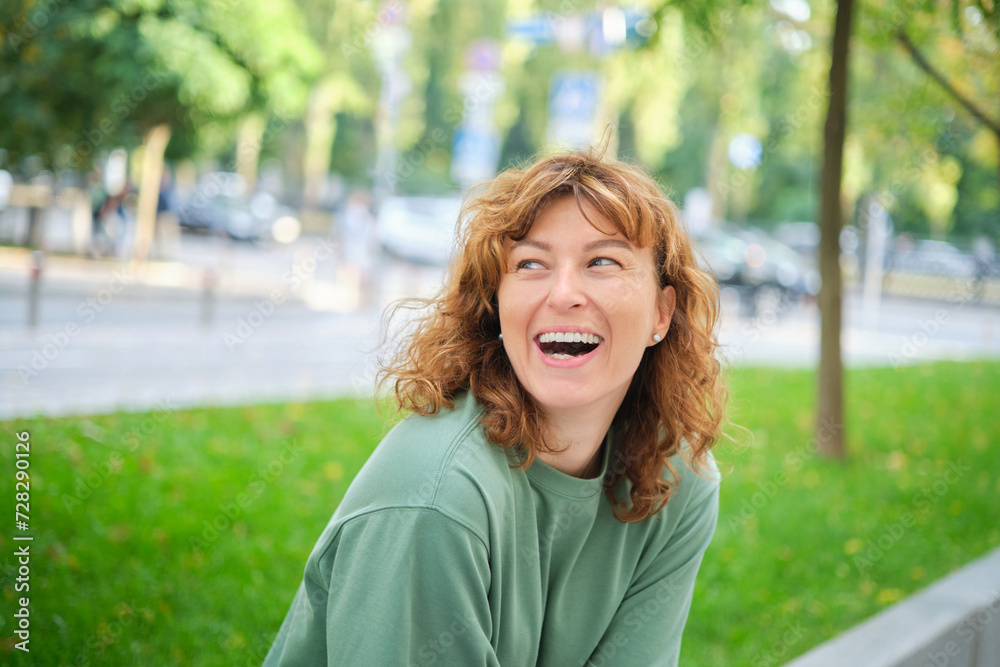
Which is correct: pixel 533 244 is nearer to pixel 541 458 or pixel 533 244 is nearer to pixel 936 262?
pixel 541 458

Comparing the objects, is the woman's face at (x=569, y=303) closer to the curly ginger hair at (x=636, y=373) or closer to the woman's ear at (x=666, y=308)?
the curly ginger hair at (x=636, y=373)

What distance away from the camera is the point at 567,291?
1.92 metres

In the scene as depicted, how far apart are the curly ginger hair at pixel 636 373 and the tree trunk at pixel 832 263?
4599 millimetres

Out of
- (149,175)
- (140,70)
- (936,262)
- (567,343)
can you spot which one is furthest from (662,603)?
(936,262)

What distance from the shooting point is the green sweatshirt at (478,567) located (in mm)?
1626

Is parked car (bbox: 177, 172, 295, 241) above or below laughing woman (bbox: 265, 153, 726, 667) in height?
above

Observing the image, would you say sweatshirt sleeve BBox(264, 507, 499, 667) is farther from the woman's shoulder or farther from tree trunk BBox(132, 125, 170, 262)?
tree trunk BBox(132, 125, 170, 262)

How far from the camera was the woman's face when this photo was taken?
1951 millimetres

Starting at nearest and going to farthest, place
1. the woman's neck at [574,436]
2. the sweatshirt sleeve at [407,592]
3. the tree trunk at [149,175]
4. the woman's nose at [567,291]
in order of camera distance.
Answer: the sweatshirt sleeve at [407,592]
the woman's nose at [567,291]
the woman's neck at [574,436]
the tree trunk at [149,175]

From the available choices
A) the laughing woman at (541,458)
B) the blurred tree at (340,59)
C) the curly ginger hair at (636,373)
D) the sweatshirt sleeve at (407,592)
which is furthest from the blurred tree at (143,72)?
the sweatshirt sleeve at (407,592)

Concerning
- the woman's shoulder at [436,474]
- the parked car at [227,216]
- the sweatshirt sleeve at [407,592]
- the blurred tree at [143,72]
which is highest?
the blurred tree at [143,72]

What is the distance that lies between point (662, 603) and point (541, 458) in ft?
1.84

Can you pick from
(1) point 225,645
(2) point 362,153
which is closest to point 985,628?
(1) point 225,645

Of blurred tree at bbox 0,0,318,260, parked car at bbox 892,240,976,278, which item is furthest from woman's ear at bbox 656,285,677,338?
parked car at bbox 892,240,976,278
